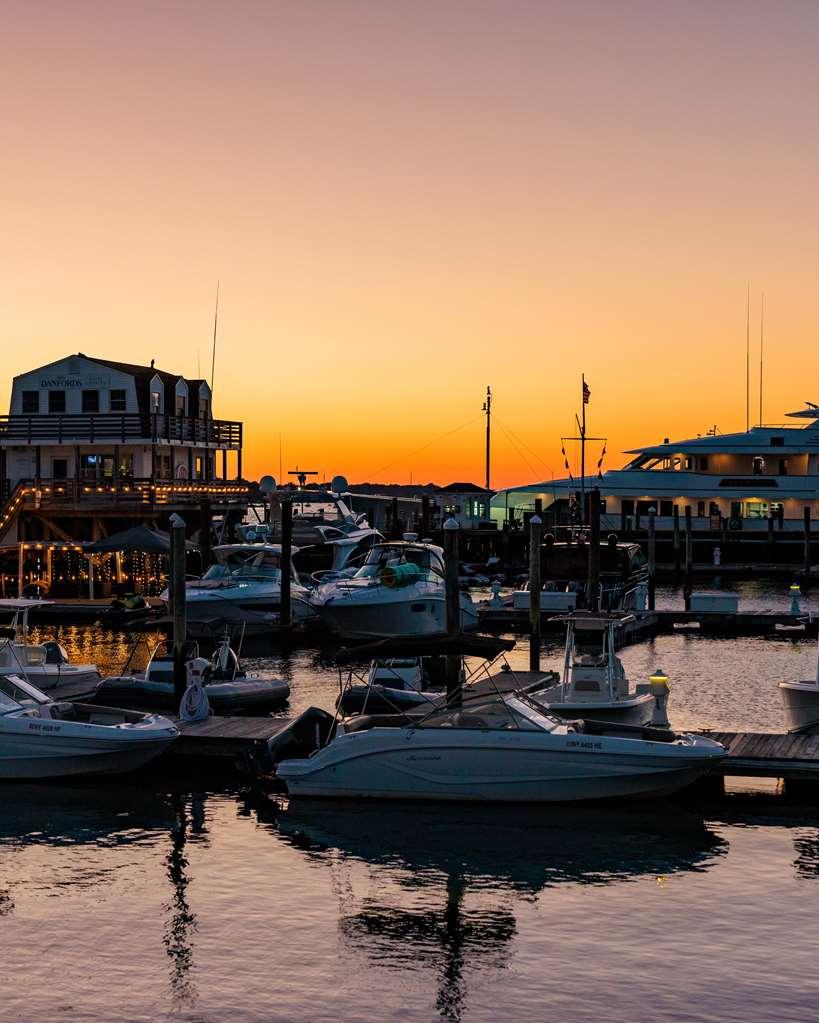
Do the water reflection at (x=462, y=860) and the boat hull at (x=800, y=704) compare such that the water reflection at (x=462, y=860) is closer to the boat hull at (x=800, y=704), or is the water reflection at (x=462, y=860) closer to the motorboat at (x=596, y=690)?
the motorboat at (x=596, y=690)

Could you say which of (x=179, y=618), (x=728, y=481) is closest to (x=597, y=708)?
(x=179, y=618)

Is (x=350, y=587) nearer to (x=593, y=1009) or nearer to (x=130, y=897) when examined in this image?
(x=130, y=897)

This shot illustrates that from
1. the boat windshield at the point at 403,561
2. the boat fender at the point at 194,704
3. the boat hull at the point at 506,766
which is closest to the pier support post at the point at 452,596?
the boat hull at the point at 506,766

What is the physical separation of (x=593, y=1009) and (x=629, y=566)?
43888 mm

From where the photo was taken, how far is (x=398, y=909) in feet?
59.3

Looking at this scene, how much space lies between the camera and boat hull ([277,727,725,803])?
71.7 feet

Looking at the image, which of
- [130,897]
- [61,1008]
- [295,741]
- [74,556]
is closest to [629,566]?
[74,556]

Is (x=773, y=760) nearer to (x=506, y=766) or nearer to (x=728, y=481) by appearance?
(x=506, y=766)

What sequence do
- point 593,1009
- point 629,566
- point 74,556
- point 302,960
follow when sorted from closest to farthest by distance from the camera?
point 593,1009 → point 302,960 → point 629,566 → point 74,556

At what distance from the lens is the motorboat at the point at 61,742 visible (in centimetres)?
2381

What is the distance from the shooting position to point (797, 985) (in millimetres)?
15352

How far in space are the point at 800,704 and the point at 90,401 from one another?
50894mm

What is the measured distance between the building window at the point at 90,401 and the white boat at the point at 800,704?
50.1 meters

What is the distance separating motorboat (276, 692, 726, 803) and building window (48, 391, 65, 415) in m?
51.7
